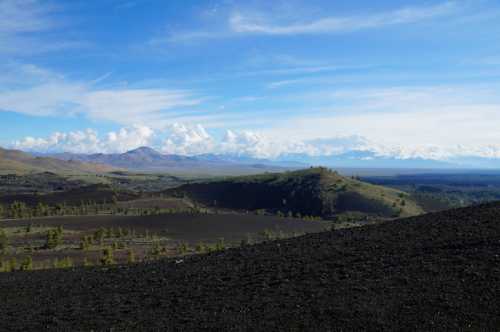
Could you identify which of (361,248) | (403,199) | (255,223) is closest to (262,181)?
(403,199)

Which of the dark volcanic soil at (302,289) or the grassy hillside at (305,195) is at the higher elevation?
the dark volcanic soil at (302,289)

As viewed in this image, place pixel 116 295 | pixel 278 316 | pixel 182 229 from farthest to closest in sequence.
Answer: pixel 182 229 < pixel 116 295 < pixel 278 316

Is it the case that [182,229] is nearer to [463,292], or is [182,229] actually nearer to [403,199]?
[463,292]

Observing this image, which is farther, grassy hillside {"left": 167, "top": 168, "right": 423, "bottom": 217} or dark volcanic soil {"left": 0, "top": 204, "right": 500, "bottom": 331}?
grassy hillside {"left": 167, "top": 168, "right": 423, "bottom": 217}

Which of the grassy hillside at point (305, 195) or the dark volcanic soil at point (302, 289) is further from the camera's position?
the grassy hillside at point (305, 195)

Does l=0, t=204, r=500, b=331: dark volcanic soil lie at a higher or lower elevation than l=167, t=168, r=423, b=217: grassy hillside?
higher
